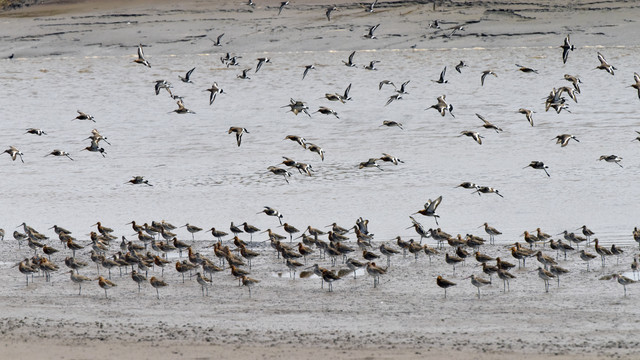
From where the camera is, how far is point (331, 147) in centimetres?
2602

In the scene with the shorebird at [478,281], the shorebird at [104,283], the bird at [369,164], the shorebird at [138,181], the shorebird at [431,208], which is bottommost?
the shorebird at [104,283]

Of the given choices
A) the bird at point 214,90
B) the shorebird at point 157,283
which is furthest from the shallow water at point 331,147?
the shorebird at point 157,283

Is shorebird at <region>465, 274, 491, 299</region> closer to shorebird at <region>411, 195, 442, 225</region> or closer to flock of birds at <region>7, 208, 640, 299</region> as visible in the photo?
flock of birds at <region>7, 208, 640, 299</region>

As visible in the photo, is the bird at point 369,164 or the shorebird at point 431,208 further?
the bird at point 369,164

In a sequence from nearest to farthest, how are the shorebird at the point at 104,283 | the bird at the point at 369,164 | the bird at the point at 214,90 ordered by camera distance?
1. the shorebird at the point at 104,283
2. the bird at the point at 369,164
3. the bird at the point at 214,90

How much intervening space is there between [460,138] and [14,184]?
10771 millimetres

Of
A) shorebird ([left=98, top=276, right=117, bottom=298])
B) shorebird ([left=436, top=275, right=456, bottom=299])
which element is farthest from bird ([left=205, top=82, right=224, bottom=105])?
shorebird ([left=436, top=275, right=456, bottom=299])

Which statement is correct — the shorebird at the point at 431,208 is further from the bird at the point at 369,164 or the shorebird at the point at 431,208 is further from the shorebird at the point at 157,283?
the shorebird at the point at 157,283

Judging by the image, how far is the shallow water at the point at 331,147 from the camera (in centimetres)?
1952

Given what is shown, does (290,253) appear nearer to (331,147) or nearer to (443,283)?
(443,283)

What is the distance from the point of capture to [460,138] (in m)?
26.5

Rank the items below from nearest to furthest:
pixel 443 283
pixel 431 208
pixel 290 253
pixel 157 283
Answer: pixel 443 283 → pixel 157 283 → pixel 290 253 → pixel 431 208

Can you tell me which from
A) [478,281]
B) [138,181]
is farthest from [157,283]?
[138,181]

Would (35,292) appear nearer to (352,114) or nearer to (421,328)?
(421,328)
